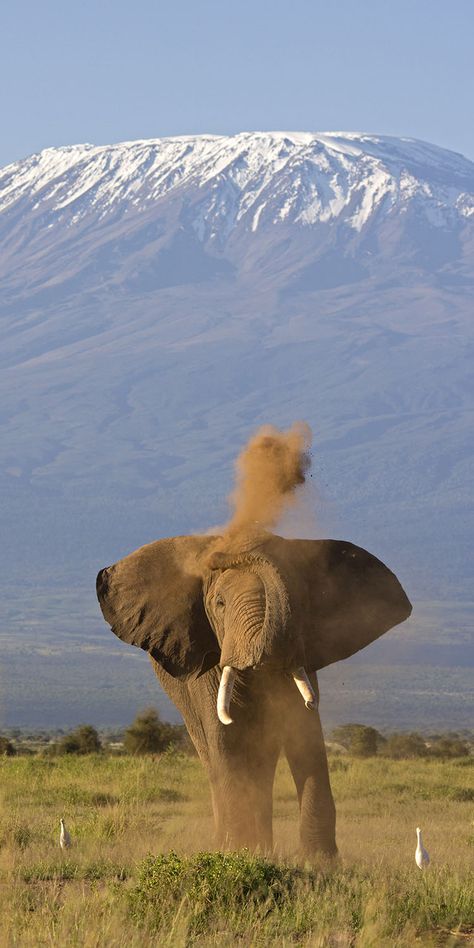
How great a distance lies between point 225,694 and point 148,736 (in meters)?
19.3

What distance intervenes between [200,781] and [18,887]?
11.3 meters

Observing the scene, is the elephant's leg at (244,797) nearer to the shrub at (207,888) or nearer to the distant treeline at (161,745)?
the shrub at (207,888)

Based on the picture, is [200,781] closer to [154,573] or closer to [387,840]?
[387,840]

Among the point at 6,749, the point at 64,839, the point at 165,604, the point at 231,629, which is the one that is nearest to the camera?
the point at 231,629

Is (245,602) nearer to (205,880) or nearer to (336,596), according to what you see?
(336,596)

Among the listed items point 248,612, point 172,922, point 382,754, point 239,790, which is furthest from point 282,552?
point 382,754

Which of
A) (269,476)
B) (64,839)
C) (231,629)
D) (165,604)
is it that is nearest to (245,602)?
(231,629)

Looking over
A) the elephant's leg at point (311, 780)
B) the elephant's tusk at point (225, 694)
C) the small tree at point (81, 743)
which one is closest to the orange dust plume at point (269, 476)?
the elephant's leg at point (311, 780)

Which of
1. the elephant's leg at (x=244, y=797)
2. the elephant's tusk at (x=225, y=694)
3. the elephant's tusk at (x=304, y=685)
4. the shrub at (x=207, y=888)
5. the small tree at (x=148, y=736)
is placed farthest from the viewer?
the small tree at (x=148, y=736)

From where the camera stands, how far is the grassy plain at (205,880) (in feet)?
35.3

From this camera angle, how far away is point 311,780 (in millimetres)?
15148

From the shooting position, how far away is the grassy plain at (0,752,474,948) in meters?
10.8

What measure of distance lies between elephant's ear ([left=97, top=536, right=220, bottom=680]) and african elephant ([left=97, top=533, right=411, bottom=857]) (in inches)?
0.4

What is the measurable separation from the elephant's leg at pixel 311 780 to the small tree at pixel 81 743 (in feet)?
55.3
